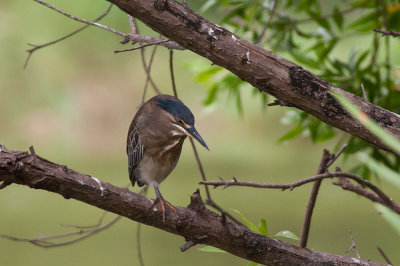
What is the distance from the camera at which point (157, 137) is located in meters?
2.22

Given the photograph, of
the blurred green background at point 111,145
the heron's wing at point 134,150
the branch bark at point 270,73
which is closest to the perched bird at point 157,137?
the heron's wing at point 134,150

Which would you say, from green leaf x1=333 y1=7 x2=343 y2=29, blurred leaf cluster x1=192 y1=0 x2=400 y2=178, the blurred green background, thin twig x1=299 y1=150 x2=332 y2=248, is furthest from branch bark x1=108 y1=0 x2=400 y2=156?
the blurred green background

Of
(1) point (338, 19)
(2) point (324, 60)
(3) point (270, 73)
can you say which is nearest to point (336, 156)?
(3) point (270, 73)

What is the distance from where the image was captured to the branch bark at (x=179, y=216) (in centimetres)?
128

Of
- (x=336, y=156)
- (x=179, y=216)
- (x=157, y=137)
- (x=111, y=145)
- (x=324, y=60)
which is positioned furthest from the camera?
(x=111, y=145)

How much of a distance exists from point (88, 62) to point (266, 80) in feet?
18.3

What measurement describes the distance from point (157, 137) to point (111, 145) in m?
4.10

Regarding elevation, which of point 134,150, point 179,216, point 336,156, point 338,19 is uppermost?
point 338,19

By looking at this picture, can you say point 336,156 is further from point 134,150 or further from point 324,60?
point 324,60

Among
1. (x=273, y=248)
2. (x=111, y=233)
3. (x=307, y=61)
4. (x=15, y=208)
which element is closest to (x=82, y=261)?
(x=111, y=233)

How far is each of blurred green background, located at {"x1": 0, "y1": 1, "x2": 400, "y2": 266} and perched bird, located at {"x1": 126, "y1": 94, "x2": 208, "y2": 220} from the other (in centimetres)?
174

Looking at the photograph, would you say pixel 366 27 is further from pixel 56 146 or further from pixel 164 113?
pixel 56 146

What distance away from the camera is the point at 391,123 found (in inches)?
60.4

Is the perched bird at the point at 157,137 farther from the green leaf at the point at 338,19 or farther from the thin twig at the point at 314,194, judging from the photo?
the green leaf at the point at 338,19
